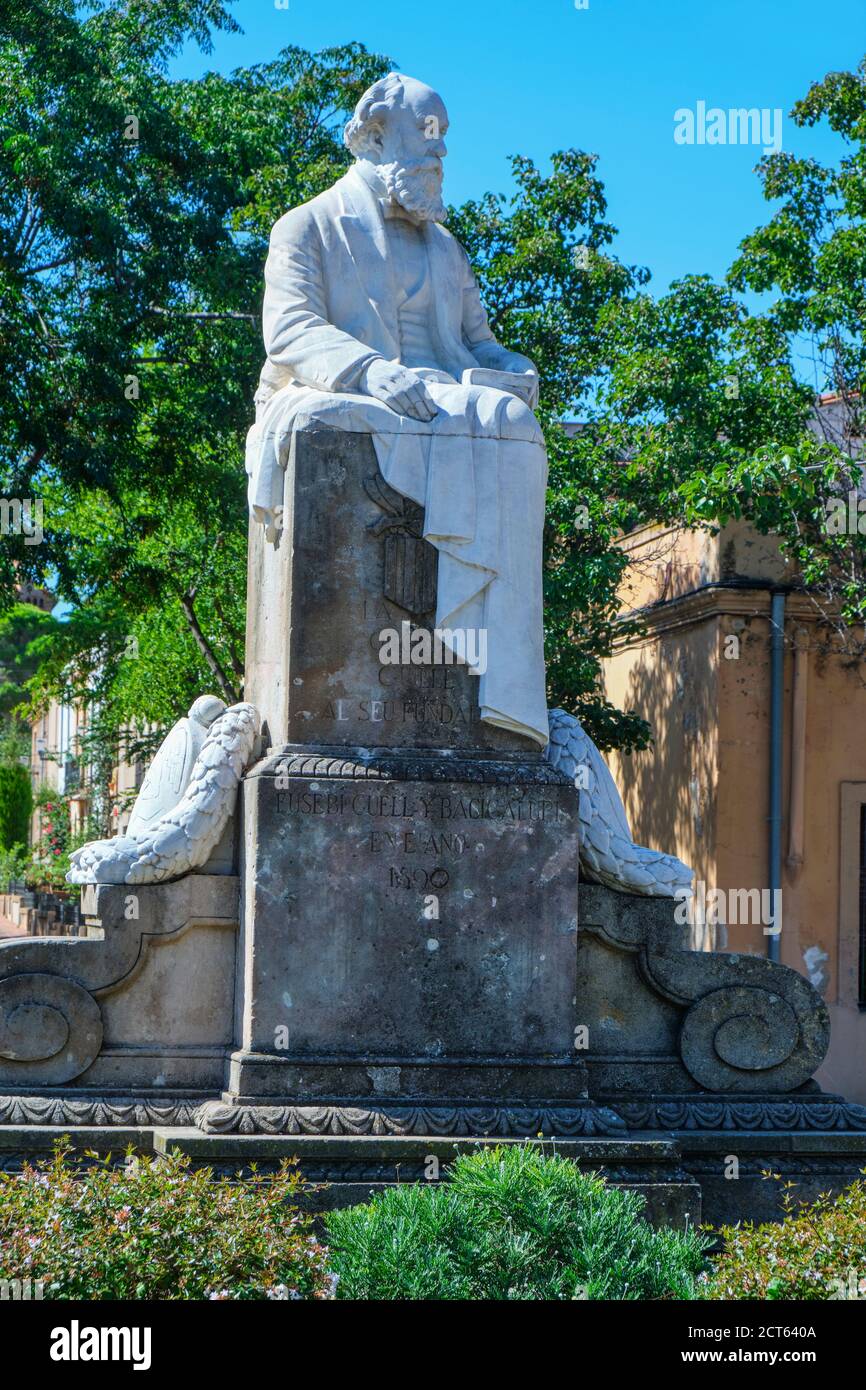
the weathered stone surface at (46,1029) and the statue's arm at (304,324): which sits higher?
the statue's arm at (304,324)

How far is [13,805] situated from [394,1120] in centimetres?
4263

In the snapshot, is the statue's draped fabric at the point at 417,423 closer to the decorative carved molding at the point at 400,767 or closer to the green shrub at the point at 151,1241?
the decorative carved molding at the point at 400,767

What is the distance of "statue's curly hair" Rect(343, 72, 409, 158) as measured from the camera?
8227 millimetres

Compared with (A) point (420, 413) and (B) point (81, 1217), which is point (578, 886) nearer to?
(A) point (420, 413)

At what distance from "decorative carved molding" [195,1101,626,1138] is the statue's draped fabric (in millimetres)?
1467

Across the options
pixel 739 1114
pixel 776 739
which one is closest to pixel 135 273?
pixel 776 739

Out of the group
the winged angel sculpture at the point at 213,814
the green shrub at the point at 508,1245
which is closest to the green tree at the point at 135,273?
the winged angel sculpture at the point at 213,814

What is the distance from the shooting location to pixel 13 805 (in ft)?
159

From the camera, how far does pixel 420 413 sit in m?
7.59

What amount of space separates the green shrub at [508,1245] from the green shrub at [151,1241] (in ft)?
0.62

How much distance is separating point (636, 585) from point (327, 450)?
1325 centimetres

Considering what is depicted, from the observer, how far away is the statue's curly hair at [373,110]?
823 cm

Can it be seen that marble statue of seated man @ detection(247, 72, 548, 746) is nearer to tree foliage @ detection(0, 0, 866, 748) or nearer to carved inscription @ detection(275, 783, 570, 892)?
carved inscription @ detection(275, 783, 570, 892)

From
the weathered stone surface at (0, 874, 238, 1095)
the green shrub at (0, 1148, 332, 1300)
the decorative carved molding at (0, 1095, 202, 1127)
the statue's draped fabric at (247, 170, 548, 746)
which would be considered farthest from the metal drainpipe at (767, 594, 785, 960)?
the green shrub at (0, 1148, 332, 1300)
